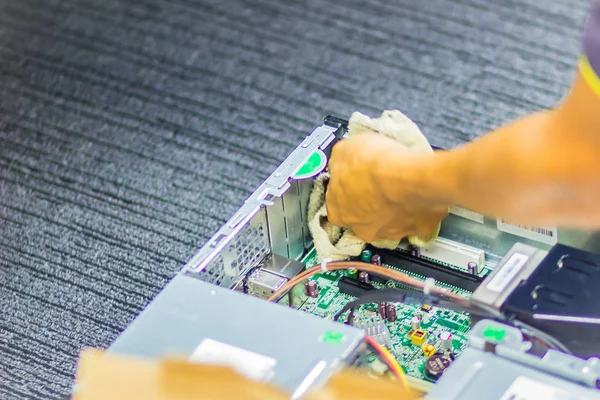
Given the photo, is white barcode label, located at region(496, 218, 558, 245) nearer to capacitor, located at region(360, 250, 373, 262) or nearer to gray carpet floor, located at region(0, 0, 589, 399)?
capacitor, located at region(360, 250, 373, 262)

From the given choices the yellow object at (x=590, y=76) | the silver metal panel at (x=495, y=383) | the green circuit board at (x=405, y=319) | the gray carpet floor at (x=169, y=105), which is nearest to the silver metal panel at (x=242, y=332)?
the silver metal panel at (x=495, y=383)

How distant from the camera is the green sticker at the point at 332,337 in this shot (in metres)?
1.26

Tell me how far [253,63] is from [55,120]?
50 centimetres

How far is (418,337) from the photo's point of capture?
4.86 feet

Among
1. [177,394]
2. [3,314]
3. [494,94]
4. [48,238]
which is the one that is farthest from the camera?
[494,94]

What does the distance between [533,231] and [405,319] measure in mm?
234

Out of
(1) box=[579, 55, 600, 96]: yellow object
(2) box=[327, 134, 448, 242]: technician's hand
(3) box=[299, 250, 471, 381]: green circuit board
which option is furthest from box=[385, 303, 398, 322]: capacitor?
(1) box=[579, 55, 600, 96]: yellow object

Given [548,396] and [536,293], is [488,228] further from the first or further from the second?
[548,396]

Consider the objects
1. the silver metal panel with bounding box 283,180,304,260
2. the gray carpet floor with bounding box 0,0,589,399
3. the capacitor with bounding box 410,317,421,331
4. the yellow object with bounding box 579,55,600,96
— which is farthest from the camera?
the gray carpet floor with bounding box 0,0,589,399

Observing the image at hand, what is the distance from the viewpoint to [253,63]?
8.38 ft

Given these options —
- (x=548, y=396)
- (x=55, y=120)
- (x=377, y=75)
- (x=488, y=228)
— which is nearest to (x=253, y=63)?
(x=377, y=75)

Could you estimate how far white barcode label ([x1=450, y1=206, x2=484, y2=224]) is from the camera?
1580mm

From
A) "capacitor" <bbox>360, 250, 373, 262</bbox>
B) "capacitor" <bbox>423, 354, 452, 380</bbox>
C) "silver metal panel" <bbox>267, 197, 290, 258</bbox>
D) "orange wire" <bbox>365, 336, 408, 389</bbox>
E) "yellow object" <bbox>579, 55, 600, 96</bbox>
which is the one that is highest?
"silver metal panel" <bbox>267, 197, 290, 258</bbox>

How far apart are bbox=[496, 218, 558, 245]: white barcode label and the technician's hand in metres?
0.09
